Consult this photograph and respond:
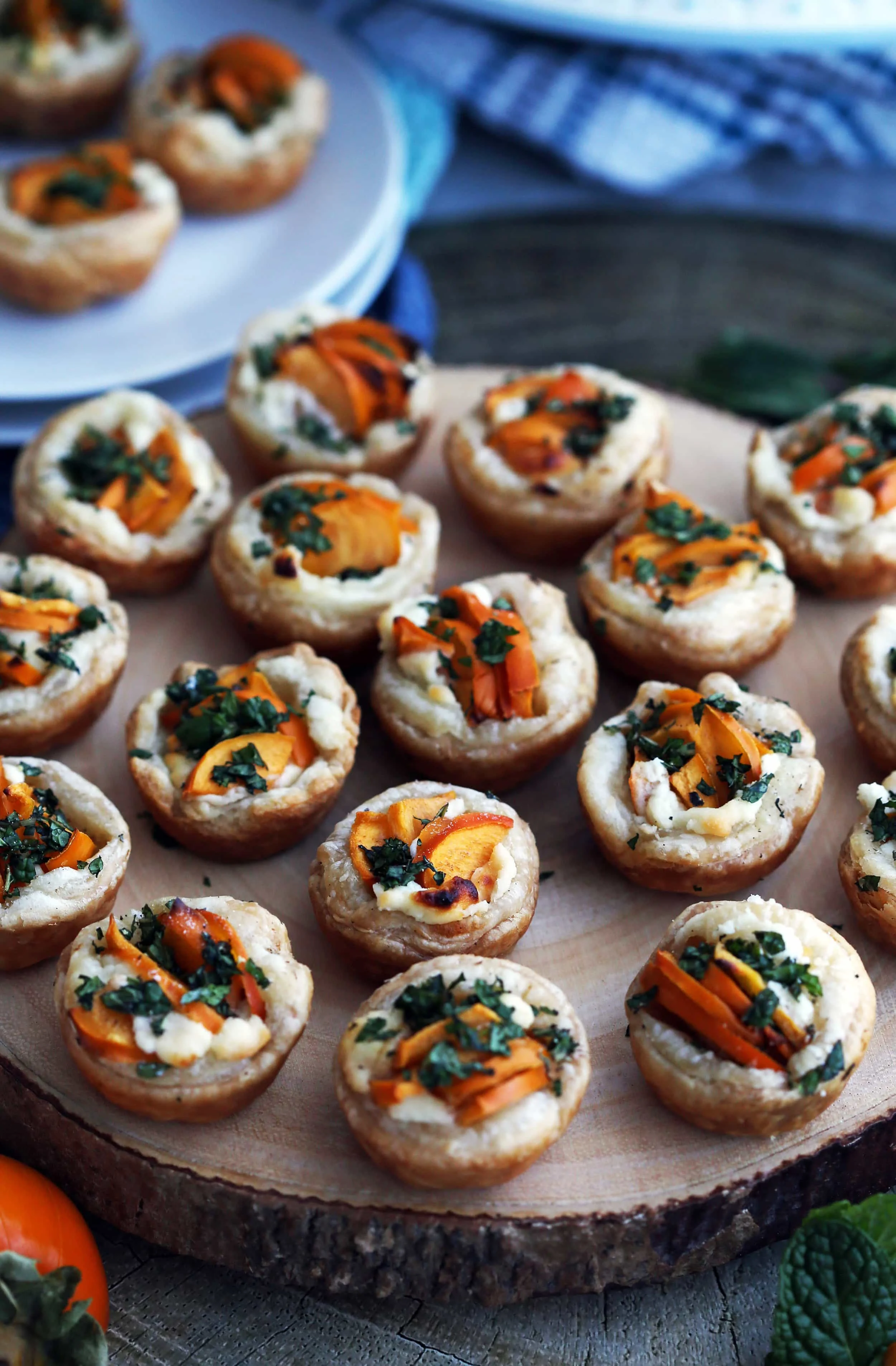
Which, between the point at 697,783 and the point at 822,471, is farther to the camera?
the point at 822,471

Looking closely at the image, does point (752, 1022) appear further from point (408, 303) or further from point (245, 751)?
point (408, 303)

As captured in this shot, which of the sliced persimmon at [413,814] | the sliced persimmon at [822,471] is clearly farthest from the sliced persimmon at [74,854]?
the sliced persimmon at [822,471]

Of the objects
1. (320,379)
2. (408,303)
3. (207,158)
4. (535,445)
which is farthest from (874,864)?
(207,158)

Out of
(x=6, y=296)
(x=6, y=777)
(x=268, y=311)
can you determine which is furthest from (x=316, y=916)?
(x=6, y=296)

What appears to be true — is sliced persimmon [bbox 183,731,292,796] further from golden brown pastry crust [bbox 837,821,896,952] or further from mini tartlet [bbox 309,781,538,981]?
golden brown pastry crust [bbox 837,821,896,952]

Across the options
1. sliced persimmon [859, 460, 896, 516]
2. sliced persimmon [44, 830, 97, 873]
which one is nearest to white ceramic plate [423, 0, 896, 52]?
sliced persimmon [859, 460, 896, 516]

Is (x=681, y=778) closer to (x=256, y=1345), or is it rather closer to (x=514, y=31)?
(x=256, y=1345)
